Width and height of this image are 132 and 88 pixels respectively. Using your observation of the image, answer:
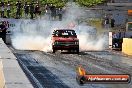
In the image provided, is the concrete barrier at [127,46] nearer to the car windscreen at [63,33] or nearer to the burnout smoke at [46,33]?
the burnout smoke at [46,33]

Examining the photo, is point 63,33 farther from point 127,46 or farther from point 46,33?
point 46,33

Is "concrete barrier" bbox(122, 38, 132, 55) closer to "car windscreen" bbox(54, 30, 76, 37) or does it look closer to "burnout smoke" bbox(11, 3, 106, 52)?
"burnout smoke" bbox(11, 3, 106, 52)

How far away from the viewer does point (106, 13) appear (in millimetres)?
74125

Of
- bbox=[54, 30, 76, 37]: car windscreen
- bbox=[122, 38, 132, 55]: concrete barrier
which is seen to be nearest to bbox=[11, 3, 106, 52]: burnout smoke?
bbox=[54, 30, 76, 37]: car windscreen

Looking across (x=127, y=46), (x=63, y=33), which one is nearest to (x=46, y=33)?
(x=127, y=46)

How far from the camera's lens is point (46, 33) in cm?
4538

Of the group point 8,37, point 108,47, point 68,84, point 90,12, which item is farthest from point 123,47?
point 90,12

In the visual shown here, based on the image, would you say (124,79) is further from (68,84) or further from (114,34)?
(114,34)

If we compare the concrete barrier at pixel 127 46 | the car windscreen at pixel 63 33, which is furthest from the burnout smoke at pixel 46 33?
the concrete barrier at pixel 127 46

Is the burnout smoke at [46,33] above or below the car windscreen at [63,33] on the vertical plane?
below

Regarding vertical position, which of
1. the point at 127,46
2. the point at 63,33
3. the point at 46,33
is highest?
the point at 63,33

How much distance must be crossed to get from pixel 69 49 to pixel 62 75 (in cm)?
1211

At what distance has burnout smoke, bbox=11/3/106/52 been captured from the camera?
33562 millimetres

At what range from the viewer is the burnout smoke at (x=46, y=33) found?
3356 centimetres
